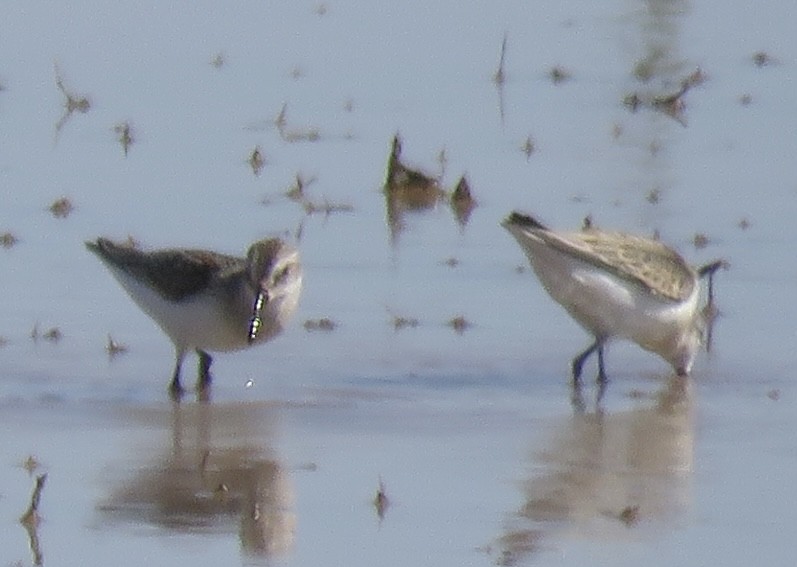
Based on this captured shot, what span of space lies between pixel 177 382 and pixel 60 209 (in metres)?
3.07

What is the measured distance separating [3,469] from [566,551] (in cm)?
212

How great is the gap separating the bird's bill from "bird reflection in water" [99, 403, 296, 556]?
50 centimetres

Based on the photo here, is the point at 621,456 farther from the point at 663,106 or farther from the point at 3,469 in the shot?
the point at 663,106

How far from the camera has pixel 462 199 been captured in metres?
14.6

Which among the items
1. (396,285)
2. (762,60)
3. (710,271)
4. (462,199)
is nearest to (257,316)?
(396,285)

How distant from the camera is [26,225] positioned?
13.6 meters

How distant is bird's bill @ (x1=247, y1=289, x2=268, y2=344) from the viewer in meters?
11.0

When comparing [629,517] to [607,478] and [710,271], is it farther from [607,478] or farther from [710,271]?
[710,271]

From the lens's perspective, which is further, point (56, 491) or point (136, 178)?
point (136, 178)

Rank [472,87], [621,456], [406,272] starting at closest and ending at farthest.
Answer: [621,456]
[406,272]
[472,87]

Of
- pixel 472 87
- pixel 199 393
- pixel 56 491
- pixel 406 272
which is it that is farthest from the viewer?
pixel 472 87

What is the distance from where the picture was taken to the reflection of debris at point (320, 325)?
12.1m

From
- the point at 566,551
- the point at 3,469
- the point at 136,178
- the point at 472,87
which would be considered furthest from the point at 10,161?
the point at 566,551

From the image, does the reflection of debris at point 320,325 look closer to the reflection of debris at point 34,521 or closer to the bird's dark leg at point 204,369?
the bird's dark leg at point 204,369
